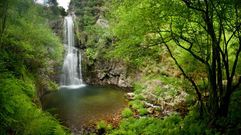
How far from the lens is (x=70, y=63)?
3078 centimetres

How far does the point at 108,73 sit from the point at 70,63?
468 centimetres

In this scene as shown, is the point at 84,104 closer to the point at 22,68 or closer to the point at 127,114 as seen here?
the point at 127,114

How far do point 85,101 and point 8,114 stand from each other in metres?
14.7

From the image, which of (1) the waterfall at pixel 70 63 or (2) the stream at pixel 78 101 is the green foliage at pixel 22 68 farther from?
(1) the waterfall at pixel 70 63

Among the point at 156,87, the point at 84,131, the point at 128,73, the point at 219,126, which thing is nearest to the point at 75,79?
the point at 128,73

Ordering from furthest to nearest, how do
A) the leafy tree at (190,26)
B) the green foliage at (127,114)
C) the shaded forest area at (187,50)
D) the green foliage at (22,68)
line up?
the green foliage at (127,114), the shaded forest area at (187,50), the leafy tree at (190,26), the green foliage at (22,68)

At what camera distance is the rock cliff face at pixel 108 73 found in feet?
89.3

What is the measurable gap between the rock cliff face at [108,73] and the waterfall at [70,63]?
2.49 feet

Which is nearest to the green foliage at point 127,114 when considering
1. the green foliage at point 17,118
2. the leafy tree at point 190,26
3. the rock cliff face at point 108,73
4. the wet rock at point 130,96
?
the wet rock at point 130,96

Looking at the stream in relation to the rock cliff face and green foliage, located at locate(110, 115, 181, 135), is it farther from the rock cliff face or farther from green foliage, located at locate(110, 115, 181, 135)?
green foliage, located at locate(110, 115, 181, 135)

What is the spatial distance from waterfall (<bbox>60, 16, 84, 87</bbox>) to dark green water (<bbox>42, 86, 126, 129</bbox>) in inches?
128

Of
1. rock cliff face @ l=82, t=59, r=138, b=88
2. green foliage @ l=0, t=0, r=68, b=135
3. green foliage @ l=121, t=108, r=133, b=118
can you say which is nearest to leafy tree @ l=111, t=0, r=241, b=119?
green foliage @ l=0, t=0, r=68, b=135

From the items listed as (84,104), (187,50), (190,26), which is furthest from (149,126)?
(84,104)

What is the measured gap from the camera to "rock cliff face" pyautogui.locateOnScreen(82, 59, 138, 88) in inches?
1072
